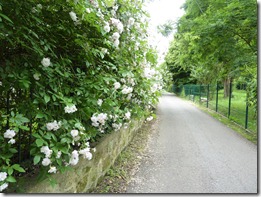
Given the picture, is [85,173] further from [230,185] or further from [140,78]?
[230,185]

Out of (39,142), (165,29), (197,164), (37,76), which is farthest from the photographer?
(165,29)

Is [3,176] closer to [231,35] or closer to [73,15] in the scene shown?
[73,15]

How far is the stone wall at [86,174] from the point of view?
1817mm

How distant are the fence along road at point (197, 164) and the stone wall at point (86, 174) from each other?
0.48 meters

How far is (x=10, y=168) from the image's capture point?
151 cm

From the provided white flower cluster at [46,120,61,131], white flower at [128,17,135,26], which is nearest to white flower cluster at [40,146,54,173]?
white flower cluster at [46,120,61,131]

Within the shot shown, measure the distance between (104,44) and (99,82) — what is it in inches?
16.0

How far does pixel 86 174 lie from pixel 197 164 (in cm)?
207

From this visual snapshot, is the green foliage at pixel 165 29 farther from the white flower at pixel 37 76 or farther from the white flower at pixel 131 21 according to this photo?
the white flower at pixel 37 76

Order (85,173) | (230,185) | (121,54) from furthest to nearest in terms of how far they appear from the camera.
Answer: (230,185)
(121,54)
(85,173)

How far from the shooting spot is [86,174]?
2455 millimetres

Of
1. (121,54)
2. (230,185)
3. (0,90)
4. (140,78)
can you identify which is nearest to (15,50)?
(0,90)

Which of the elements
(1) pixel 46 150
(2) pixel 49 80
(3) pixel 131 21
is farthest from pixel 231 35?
(1) pixel 46 150

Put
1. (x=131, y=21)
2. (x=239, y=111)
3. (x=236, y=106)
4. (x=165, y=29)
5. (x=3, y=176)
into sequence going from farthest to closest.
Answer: (x=236, y=106) < (x=239, y=111) < (x=165, y=29) < (x=131, y=21) < (x=3, y=176)
